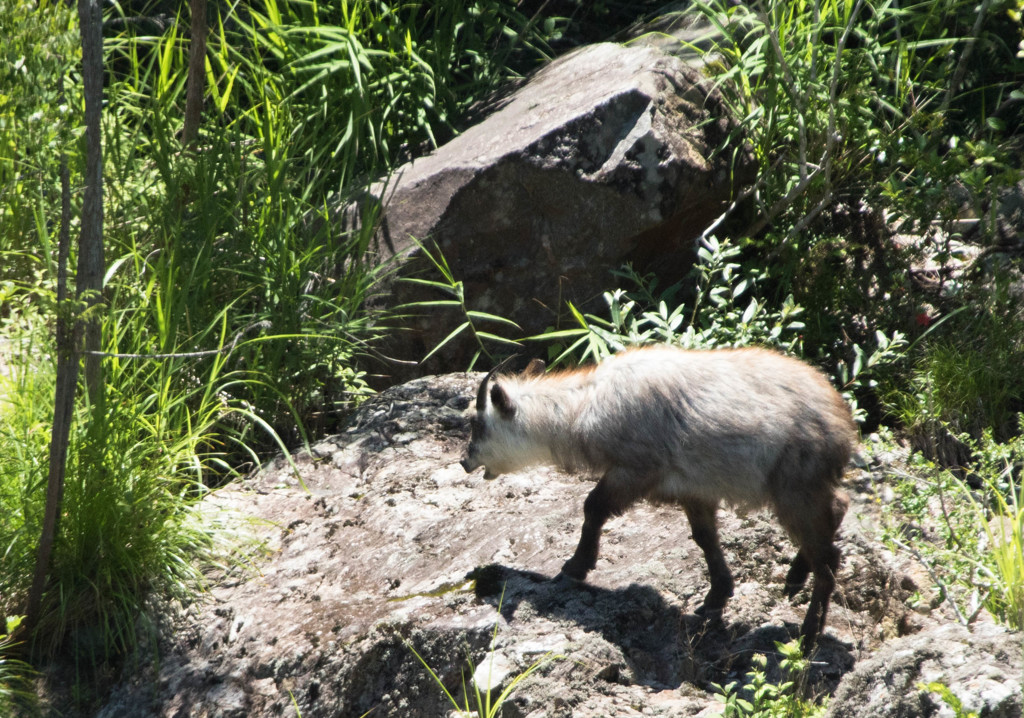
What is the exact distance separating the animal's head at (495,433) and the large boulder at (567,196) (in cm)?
158

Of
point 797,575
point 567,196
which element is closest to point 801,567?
point 797,575

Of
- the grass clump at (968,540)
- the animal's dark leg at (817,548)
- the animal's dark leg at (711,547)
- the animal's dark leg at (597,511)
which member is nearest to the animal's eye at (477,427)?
the animal's dark leg at (597,511)

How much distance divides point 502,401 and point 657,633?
122cm

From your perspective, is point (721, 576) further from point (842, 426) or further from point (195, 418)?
point (195, 418)

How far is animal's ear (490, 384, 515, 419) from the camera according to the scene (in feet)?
14.4

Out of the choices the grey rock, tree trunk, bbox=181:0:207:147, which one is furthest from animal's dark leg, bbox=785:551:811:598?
tree trunk, bbox=181:0:207:147

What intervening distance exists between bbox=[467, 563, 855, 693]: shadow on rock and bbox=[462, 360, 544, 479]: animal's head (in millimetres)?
634

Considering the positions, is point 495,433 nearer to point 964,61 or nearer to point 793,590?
point 793,590

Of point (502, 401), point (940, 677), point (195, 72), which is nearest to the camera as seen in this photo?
point (940, 677)

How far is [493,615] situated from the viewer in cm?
379

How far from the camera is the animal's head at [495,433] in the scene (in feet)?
14.6

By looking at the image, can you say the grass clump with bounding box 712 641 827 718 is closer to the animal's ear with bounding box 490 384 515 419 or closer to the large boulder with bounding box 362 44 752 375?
the animal's ear with bounding box 490 384 515 419

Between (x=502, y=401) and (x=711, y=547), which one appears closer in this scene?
(x=711, y=547)

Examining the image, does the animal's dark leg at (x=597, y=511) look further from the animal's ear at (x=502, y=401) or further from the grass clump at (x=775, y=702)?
the grass clump at (x=775, y=702)
